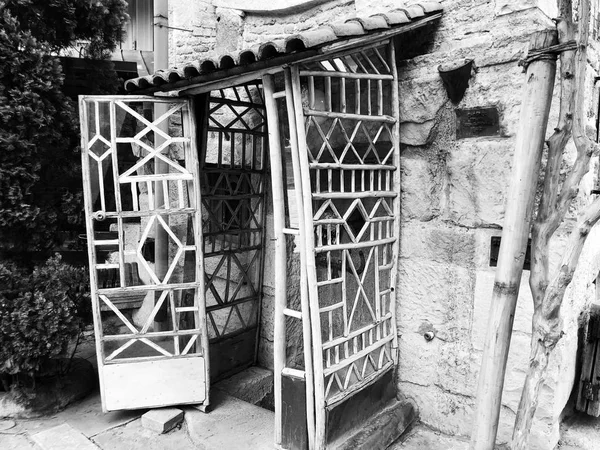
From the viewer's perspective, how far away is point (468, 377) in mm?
2998

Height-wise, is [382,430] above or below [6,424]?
above

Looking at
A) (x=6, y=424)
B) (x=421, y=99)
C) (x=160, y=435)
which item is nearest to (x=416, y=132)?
(x=421, y=99)

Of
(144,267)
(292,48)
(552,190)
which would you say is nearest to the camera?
(552,190)

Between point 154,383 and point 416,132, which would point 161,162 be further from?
point 416,132

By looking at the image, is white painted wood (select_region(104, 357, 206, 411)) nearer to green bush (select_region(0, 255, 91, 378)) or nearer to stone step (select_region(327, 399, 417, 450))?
green bush (select_region(0, 255, 91, 378))

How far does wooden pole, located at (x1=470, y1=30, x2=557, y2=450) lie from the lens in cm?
185

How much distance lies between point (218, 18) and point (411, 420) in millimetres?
4175

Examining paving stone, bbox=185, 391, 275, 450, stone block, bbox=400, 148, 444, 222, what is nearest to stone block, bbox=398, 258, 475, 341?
stone block, bbox=400, 148, 444, 222

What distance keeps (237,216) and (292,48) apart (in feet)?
7.23

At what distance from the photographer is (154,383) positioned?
3402mm

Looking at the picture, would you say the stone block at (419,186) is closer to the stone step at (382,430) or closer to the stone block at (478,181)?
the stone block at (478,181)

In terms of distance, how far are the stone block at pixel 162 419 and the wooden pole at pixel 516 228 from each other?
2.22 m

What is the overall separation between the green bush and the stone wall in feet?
8.43

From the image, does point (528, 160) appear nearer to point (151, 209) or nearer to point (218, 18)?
point (151, 209)
